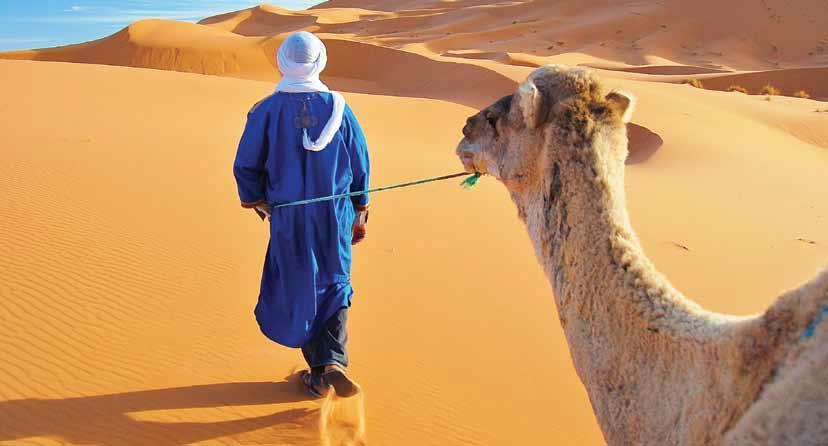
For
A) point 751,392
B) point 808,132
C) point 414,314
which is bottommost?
point 808,132

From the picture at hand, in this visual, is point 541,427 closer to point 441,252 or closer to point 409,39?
point 441,252

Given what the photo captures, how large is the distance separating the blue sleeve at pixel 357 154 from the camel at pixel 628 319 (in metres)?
1.51

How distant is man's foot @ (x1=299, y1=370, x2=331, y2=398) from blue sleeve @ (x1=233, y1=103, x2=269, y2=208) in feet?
3.84

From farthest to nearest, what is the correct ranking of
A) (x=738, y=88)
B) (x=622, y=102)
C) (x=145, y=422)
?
(x=738, y=88) → (x=145, y=422) → (x=622, y=102)

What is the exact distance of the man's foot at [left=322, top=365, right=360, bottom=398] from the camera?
3.79 metres

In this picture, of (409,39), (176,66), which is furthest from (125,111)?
(409,39)

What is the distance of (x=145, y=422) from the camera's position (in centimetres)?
391

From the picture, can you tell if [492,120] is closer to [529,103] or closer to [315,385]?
[529,103]

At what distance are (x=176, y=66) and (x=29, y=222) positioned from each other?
23.4 metres

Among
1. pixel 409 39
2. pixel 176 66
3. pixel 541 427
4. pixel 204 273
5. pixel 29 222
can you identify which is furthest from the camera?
pixel 409 39

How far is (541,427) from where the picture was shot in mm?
4215

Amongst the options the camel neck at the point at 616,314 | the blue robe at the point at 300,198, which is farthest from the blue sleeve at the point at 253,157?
the camel neck at the point at 616,314

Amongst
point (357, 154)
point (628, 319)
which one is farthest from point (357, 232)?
point (628, 319)

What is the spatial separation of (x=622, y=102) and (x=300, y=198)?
6.59 ft
